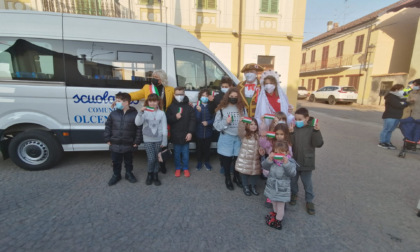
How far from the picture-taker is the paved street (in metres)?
2.18

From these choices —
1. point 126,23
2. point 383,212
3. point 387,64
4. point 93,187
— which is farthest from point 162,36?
point 387,64

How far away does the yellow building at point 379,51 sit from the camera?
16.4 m

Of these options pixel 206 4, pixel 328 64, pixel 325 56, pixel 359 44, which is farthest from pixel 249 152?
pixel 325 56

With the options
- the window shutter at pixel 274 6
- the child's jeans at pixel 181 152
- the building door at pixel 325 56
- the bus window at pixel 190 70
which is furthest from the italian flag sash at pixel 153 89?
the building door at pixel 325 56

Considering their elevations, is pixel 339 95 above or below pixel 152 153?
above

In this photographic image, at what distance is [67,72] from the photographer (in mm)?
3609

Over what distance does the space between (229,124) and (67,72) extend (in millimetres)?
3017

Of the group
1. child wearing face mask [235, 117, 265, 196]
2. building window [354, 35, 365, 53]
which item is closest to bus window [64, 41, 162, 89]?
child wearing face mask [235, 117, 265, 196]

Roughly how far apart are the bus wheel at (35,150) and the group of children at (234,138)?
1376 millimetres

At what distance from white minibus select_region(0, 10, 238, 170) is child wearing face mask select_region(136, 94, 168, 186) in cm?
77

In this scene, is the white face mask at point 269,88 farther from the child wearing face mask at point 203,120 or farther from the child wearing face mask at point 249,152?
the child wearing face mask at point 203,120

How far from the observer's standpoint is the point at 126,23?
3.80 meters

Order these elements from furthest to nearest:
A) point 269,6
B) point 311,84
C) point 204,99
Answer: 1. point 311,84
2. point 269,6
3. point 204,99

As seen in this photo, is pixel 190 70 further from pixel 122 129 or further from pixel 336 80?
pixel 336 80
